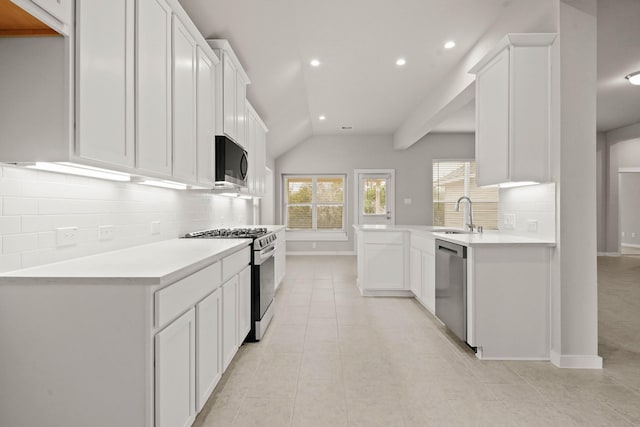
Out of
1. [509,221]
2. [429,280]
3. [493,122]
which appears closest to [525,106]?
[493,122]

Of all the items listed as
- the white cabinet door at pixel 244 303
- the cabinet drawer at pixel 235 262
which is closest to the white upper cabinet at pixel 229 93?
the cabinet drawer at pixel 235 262

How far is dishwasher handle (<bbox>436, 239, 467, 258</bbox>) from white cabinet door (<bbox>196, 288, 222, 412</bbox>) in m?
1.86

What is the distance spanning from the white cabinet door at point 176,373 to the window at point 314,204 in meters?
7.09

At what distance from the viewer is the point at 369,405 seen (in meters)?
2.03

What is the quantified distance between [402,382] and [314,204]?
262 inches

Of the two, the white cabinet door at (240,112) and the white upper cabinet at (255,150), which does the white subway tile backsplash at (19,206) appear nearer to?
the white cabinet door at (240,112)

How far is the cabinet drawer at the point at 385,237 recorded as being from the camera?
451cm

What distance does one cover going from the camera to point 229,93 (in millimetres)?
3303

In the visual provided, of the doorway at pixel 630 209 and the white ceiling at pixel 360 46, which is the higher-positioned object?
the white ceiling at pixel 360 46

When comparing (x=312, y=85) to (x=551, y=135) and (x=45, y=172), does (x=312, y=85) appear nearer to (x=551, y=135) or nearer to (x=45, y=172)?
(x=551, y=135)

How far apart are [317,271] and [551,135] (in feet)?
14.6

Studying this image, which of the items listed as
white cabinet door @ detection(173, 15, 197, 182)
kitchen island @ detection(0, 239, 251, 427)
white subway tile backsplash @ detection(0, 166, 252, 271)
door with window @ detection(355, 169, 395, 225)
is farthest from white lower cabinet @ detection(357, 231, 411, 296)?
door with window @ detection(355, 169, 395, 225)

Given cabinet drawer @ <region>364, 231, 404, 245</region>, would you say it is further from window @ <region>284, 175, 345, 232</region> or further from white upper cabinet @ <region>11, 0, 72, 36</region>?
window @ <region>284, 175, 345, 232</region>

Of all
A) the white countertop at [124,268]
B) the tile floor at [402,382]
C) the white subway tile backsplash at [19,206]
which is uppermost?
the white subway tile backsplash at [19,206]
